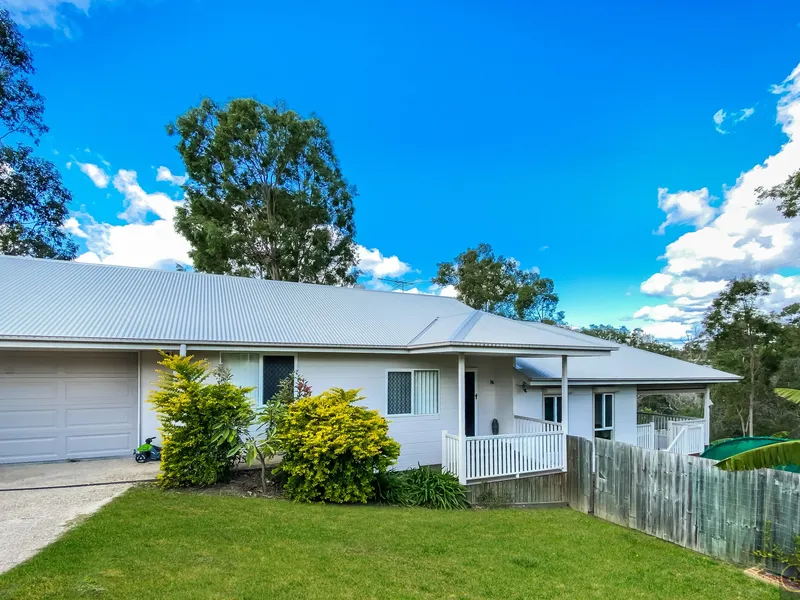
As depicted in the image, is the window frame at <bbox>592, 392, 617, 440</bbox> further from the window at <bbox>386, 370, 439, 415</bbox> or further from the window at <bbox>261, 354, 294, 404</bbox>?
the window at <bbox>261, 354, 294, 404</bbox>

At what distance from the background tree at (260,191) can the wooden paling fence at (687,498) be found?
21.6 meters

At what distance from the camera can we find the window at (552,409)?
1247 centimetres

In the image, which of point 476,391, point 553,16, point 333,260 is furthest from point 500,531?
point 333,260

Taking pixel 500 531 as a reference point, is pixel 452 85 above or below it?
above

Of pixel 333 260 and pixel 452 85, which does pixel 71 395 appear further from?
pixel 333 260

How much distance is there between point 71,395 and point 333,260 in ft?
68.4

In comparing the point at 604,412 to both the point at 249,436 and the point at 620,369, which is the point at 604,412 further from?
the point at 249,436

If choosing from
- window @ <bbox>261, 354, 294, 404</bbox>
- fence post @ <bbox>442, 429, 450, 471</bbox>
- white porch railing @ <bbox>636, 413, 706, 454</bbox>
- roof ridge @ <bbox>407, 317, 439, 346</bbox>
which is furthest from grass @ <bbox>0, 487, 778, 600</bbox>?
white porch railing @ <bbox>636, 413, 706, 454</bbox>

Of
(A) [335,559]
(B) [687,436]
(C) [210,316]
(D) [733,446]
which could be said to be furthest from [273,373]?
(B) [687,436]

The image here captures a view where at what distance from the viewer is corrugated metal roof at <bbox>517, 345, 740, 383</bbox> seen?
12.3 meters

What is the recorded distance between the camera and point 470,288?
103 ft

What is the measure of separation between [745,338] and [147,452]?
3079cm

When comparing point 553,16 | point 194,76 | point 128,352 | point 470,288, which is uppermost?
point 194,76

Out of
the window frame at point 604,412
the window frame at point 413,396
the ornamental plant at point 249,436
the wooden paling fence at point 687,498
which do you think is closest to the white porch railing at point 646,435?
the window frame at point 604,412
